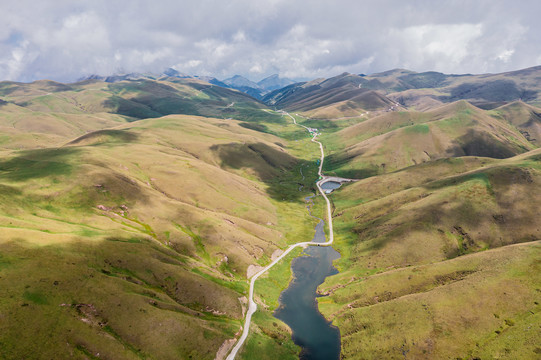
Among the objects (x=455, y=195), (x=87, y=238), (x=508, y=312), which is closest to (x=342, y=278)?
A: (x=508, y=312)

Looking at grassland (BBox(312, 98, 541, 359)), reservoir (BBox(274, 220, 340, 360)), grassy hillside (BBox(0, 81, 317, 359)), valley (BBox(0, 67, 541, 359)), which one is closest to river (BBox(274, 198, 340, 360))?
reservoir (BBox(274, 220, 340, 360))

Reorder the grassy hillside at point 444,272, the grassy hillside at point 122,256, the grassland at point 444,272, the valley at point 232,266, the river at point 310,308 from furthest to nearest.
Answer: the river at point 310,308, the grassy hillside at point 444,272, the grassland at point 444,272, the valley at point 232,266, the grassy hillside at point 122,256

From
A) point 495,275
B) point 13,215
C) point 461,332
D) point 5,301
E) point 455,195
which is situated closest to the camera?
point 5,301

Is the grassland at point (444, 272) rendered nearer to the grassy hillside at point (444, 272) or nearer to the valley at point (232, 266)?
the grassy hillside at point (444, 272)

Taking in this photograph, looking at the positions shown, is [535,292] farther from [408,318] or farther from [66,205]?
[66,205]

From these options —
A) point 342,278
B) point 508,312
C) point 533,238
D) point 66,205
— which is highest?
point 66,205

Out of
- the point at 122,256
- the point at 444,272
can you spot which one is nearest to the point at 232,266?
the point at 122,256

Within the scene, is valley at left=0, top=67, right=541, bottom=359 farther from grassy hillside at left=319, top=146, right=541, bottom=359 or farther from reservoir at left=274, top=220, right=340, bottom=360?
reservoir at left=274, top=220, right=340, bottom=360

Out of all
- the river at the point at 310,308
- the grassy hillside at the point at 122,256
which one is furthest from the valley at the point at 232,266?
the river at the point at 310,308

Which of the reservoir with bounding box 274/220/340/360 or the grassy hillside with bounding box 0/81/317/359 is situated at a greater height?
the grassy hillside with bounding box 0/81/317/359
